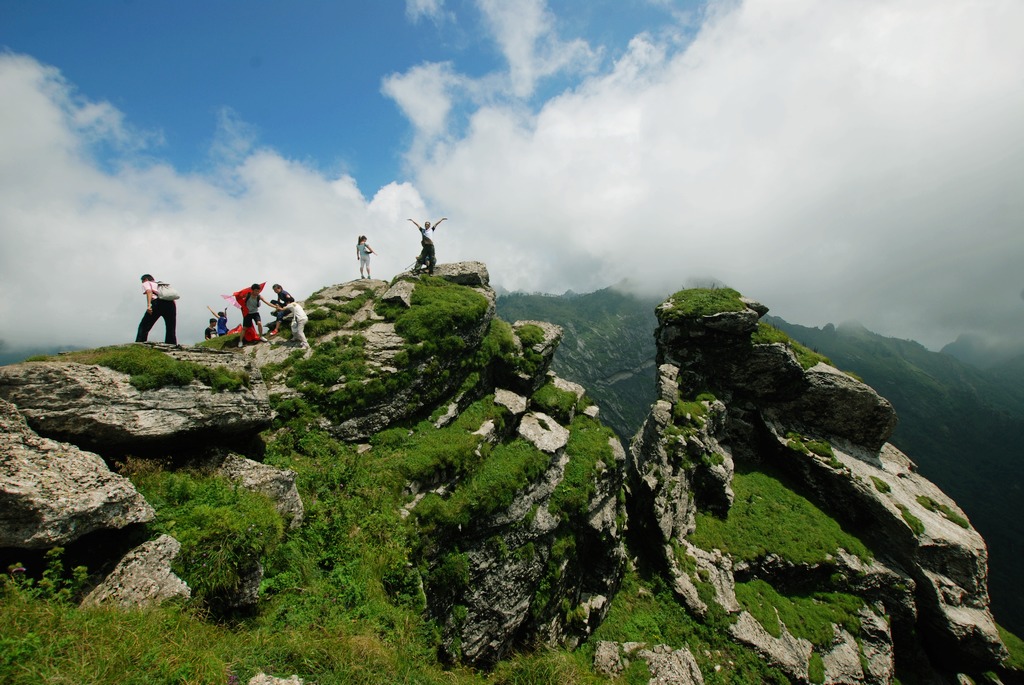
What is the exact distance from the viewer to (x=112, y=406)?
424 inches

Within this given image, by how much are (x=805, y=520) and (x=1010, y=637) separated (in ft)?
79.0

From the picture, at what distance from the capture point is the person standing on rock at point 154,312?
1486 cm

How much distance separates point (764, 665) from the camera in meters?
23.3

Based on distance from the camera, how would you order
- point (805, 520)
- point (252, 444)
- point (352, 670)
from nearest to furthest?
1. point (352, 670)
2. point (252, 444)
3. point (805, 520)

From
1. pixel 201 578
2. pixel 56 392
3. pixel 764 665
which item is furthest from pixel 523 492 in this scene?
pixel 764 665

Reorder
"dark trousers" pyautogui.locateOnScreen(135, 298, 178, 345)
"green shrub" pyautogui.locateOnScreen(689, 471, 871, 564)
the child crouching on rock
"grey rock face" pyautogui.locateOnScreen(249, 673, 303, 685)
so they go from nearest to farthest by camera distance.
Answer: "grey rock face" pyautogui.locateOnScreen(249, 673, 303, 685)
"dark trousers" pyautogui.locateOnScreen(135, 298, 178, 345)
the child crouching on rock
"green shrub" pyautogui.locateOnScreen(689, 471, 871, 564)

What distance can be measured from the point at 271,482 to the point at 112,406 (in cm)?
468

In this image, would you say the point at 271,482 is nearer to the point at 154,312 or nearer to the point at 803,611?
the point at 154,312

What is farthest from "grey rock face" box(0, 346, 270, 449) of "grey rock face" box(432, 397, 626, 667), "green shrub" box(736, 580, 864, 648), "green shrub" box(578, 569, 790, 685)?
"green shrub" box(736, 580, 864, 648)

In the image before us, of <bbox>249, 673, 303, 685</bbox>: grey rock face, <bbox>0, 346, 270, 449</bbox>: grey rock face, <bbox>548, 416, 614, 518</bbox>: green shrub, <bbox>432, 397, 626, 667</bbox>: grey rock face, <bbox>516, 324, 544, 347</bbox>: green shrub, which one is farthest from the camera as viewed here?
<bbox>516, 324, 544, 347</bbox>: green shrub

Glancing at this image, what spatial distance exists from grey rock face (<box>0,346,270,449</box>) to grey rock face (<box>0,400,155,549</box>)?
1534 millimetres

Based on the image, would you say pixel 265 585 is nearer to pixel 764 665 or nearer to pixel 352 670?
pixel 352 670

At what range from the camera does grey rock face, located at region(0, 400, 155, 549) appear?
7387 mm

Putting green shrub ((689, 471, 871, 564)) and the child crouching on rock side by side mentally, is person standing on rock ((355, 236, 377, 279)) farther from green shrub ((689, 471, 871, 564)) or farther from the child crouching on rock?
green shrub ((689, 471, 871, 564))
